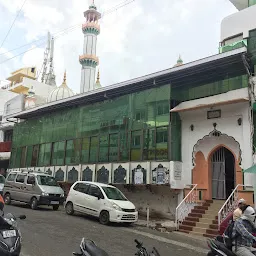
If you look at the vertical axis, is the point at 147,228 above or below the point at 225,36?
below

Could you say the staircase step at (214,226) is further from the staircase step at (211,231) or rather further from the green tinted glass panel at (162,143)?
the green tinted glass panel at (162,143)

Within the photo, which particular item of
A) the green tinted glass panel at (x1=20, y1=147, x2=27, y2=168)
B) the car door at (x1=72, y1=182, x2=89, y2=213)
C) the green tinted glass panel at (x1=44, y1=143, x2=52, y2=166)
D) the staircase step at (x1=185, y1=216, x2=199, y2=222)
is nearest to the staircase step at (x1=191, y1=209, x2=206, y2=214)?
the staircase step at (x1=185, y1=216, x2=199, y2=222)

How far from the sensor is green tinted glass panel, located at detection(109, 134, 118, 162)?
18203mm

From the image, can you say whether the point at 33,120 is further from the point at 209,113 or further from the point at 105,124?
the point at 209,113

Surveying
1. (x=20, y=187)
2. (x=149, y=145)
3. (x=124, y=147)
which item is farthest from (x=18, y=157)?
(x=149, y=145)

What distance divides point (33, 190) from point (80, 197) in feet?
10.6

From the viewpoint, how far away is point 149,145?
1650 centimetres

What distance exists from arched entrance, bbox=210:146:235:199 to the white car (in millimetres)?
4656

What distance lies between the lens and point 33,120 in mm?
25484

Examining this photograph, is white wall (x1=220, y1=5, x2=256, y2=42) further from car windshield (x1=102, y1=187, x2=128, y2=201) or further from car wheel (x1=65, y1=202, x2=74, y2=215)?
car wheel (x1=65, y1=202, x2=74, y2=215)

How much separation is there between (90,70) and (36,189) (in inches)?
1073

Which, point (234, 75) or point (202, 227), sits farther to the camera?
point (234, 75)

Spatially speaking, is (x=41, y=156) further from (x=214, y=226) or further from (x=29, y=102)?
(x=214, y=226)

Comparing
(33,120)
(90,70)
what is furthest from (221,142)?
(90,70)
